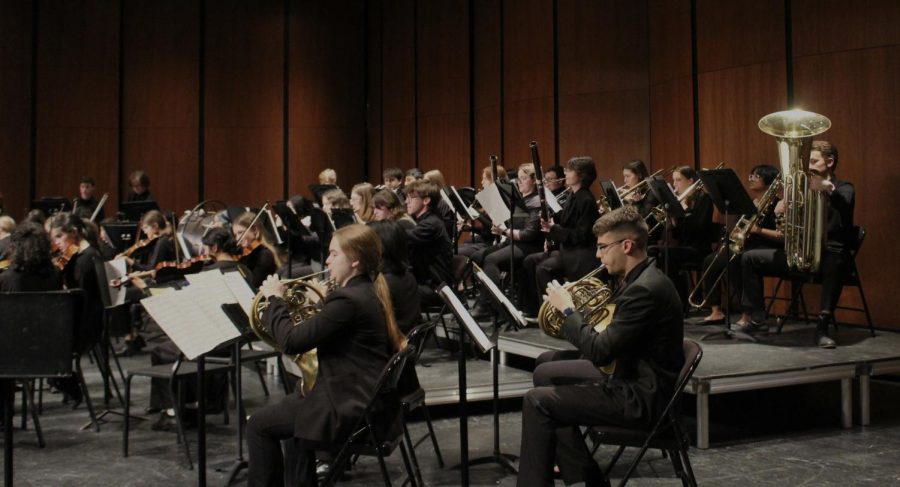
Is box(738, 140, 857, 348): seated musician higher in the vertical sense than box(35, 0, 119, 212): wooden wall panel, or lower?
lower

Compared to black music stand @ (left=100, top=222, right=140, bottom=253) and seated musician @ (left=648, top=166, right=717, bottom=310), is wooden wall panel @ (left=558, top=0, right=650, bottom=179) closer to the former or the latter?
seated musician @ (left=648, top=166, right=717, bottom=310)

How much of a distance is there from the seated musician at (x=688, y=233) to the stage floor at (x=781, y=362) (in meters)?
1.10

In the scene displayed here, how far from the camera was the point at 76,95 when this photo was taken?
40.1ft

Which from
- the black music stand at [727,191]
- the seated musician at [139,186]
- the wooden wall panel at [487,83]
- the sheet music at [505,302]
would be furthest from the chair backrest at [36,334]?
the seated musician at [139,186]

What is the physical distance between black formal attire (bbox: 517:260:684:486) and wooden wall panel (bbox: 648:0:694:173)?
5.06 meters

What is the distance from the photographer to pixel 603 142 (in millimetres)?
9477

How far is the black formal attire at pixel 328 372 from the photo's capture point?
3.54 m

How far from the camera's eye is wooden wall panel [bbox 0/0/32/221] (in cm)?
1184

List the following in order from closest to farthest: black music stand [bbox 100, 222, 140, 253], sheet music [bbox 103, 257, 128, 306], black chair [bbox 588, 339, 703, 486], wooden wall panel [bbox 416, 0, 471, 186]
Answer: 1. black chair [bbox 588, 339, 703, 486]
2. sheet music [bbox 103, 257, 128, 306]
3. black music stand [bbox 100, 222, 140, 253]
4. wooden wall panel [bbox 416, 0, 471, 186]

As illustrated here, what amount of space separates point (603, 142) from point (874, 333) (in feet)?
12.5

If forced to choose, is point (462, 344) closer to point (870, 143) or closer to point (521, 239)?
point (521, 239)

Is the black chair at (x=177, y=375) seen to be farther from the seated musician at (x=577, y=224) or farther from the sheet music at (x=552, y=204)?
the seated musician at (x=577, y=224)

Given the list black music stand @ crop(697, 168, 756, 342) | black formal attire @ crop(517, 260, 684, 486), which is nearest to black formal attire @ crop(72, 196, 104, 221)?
black music stand @ crop(697, 168, 756, 342)

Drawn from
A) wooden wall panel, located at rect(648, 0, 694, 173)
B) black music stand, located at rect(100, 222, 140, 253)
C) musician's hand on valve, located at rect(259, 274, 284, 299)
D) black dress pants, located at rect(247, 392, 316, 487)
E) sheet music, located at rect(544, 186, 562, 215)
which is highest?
wooden wall panel, located at rect(648, 0, 694, 173)
